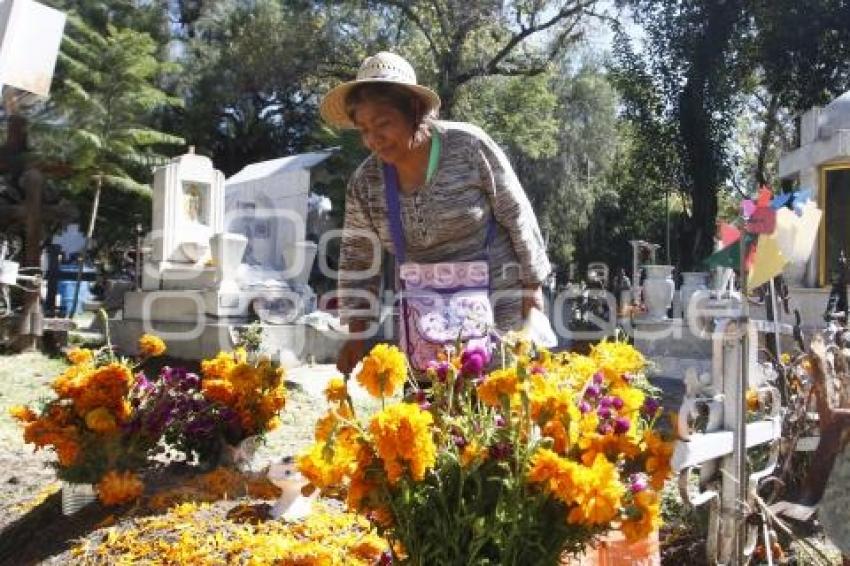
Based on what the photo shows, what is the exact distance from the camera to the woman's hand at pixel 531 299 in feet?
9.14

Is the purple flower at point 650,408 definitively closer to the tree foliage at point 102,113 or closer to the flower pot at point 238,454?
the flower pot at point 238,454

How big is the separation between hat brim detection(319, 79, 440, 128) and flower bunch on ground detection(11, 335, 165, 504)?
153 centimetres

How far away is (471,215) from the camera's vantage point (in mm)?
2750

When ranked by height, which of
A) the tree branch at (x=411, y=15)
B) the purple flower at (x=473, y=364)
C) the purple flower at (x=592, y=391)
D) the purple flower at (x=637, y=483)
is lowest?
the purple flower at (x=637, y=483)

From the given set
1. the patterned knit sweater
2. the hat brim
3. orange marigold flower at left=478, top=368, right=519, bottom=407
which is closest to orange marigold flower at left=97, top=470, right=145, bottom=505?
the patterned knit sweater

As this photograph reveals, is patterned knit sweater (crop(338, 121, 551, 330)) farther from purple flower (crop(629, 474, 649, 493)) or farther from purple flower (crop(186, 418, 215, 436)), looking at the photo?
purple flower (crop(186, 418, 215, 436))

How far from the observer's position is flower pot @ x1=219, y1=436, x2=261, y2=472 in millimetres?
4023

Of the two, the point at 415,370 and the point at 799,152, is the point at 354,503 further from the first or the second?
the point at 799,152

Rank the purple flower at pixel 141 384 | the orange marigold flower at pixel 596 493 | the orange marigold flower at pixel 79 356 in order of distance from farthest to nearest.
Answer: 1. the purple flower at pixel 141 384
2. the orange marigold flower at pixel 79 356
3. the orange marigold flower at pixel 596 493

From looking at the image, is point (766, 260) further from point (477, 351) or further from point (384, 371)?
point (384, 371)

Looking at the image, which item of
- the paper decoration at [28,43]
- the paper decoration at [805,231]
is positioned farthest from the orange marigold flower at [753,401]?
the paper decoration at [28,43]

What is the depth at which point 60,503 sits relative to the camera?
3.79 m

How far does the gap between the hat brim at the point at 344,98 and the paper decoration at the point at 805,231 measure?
1131 mm

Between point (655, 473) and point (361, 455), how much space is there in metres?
0.63
